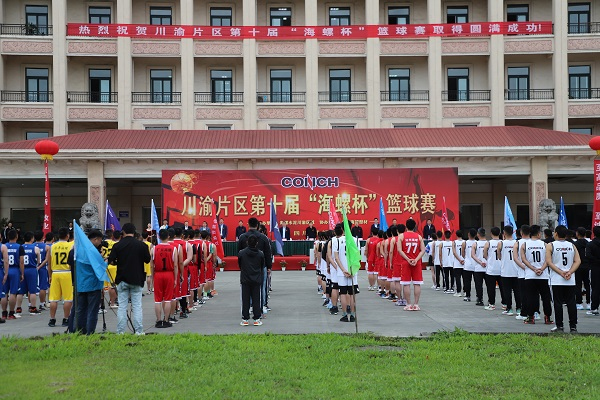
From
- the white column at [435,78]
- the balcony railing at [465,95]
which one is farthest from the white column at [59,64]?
the balcony railing at [465,95]

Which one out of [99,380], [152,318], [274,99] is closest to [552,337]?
[99,380]

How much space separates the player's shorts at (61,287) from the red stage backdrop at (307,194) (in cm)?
1747

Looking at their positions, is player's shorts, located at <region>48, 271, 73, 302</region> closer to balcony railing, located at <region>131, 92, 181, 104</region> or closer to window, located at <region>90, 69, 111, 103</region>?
balcony railing, located at <region>131, 92, 181, 104</region>

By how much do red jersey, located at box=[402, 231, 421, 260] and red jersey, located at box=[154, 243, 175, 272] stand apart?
5419mm

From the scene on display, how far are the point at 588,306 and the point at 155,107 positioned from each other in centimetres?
3016

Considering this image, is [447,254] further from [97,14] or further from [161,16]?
[97,14]

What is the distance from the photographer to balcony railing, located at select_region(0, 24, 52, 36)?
40250mm

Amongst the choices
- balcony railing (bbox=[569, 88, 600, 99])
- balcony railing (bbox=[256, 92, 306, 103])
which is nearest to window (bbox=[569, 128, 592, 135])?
balcony railing (bbox=[569, 88, 600, 99])

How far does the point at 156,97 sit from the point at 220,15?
22.7ft

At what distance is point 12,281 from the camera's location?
1398cm

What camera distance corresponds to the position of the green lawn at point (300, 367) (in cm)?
710

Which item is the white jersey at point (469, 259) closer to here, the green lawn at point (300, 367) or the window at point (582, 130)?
the green lawn at point (300, 367)

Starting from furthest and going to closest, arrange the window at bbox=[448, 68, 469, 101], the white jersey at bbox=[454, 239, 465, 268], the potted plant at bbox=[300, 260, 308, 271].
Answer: the window at bbox=[448, 68, 469, 101]
the potted plant at bbox=[300, 260, 308, 271]
the white jersey at bbox=[454, 239, 465, 268]

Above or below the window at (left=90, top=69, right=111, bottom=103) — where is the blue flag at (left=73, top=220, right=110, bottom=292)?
below
